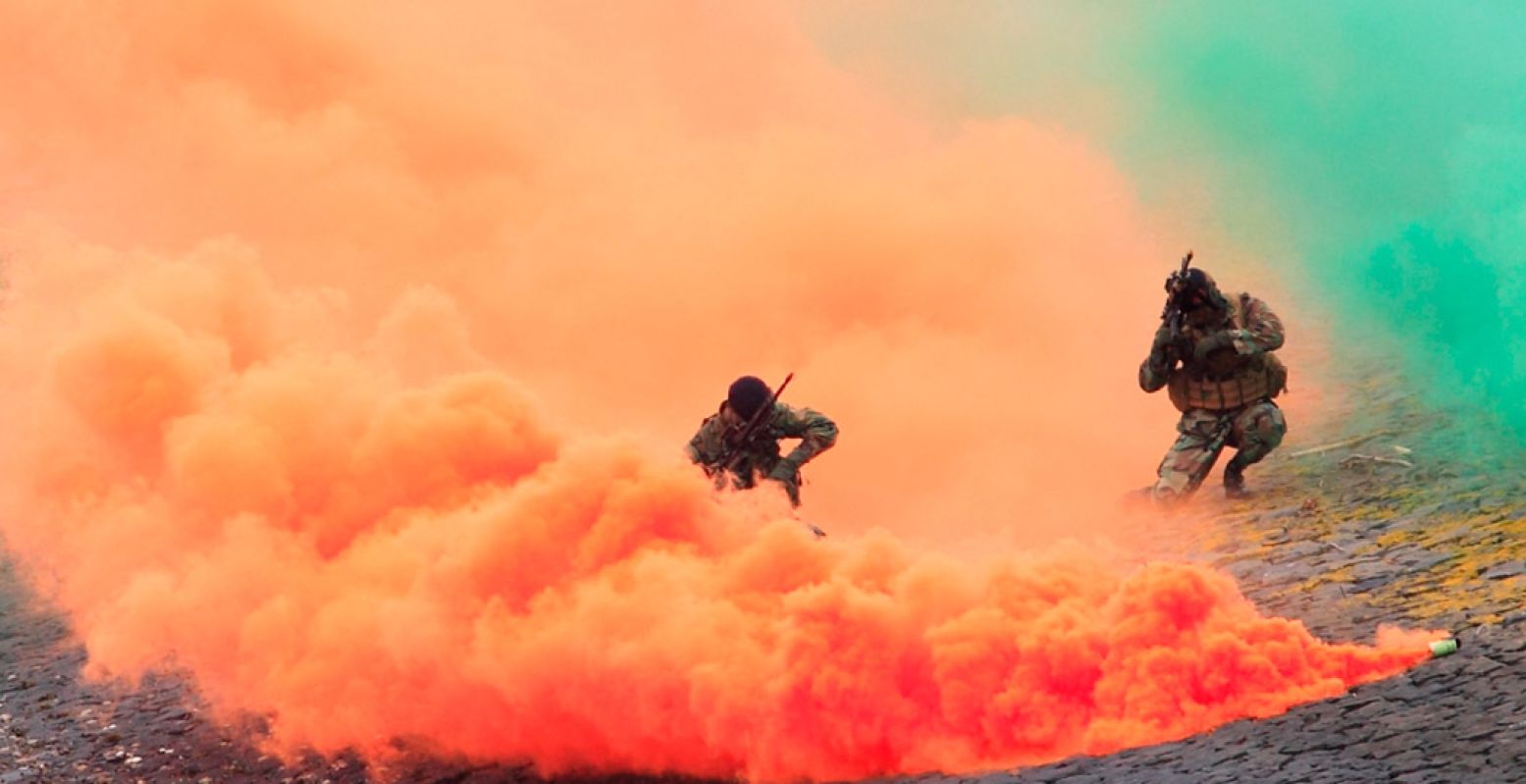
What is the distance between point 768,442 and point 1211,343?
364cm

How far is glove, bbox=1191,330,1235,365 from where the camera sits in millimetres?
13531

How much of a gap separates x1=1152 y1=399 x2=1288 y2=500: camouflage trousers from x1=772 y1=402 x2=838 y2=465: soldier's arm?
3.14m

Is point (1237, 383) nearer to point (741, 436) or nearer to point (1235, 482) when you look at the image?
point (1235, 482)

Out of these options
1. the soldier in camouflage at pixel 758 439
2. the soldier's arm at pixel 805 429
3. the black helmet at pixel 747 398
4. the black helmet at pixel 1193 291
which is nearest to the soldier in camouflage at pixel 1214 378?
the black helmet at pixel 1193 291

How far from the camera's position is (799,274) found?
22828 mm

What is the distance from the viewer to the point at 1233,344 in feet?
44.3

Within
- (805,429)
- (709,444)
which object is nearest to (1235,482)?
(805,429)

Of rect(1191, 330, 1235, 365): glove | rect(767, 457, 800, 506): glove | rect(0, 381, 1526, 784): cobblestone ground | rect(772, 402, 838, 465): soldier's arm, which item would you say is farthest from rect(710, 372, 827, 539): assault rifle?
rect(1191, 330, 1235, 365): glove

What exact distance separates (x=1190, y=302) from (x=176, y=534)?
25.4 feet

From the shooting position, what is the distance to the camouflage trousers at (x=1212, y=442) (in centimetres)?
1382

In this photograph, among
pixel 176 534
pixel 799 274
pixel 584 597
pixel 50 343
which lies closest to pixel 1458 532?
pixel 584 597

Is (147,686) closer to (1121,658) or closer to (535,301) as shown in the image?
(1121,658)

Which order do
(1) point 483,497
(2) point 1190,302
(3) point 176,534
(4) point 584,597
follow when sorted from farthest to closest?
1. (2) point 1190,302
2. (3) point 176,534
3. (1) point 483,497
4. (4) point 584,597

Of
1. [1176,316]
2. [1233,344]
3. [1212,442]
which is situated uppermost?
[1176,316]
